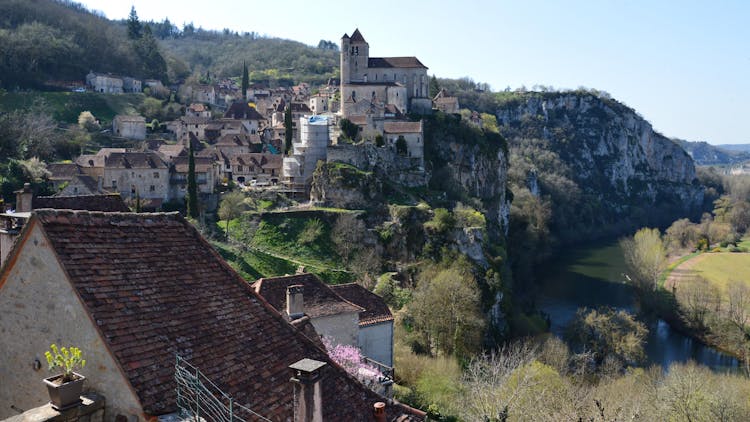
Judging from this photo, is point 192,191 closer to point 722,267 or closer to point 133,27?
point 722,267

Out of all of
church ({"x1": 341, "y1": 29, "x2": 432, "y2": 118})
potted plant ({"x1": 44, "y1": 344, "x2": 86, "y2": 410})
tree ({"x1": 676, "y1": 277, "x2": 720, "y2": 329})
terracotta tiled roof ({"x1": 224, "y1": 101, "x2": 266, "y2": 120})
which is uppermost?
church ({"x1": 341, "y1": 29, "x2": 432, "y2": 118})

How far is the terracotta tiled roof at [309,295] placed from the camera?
79.2 ft

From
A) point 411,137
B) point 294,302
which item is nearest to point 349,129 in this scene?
point 411,137

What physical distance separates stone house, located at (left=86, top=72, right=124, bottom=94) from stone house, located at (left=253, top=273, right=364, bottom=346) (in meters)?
85.9

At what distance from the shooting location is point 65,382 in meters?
6.77

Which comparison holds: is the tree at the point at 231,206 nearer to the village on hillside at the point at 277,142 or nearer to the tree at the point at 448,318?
the village on hillside at the point at 277,142

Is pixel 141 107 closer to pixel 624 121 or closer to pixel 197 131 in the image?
pixel 197 131

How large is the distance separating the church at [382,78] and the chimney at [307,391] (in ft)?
224

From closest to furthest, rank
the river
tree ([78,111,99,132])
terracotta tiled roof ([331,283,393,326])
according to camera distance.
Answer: terracotta tiled roof ([331,283,393,326]) < the river < tree ([78,111,99,132])

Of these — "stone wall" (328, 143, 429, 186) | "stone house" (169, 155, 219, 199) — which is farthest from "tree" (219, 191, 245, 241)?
"stone wall" (328, 143, 429, 186)

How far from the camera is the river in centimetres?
4766

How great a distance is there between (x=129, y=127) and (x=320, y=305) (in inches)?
2580

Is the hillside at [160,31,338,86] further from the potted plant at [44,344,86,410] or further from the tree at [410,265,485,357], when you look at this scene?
the potted plant at [44,344,86,410]

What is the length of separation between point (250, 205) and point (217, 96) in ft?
221
